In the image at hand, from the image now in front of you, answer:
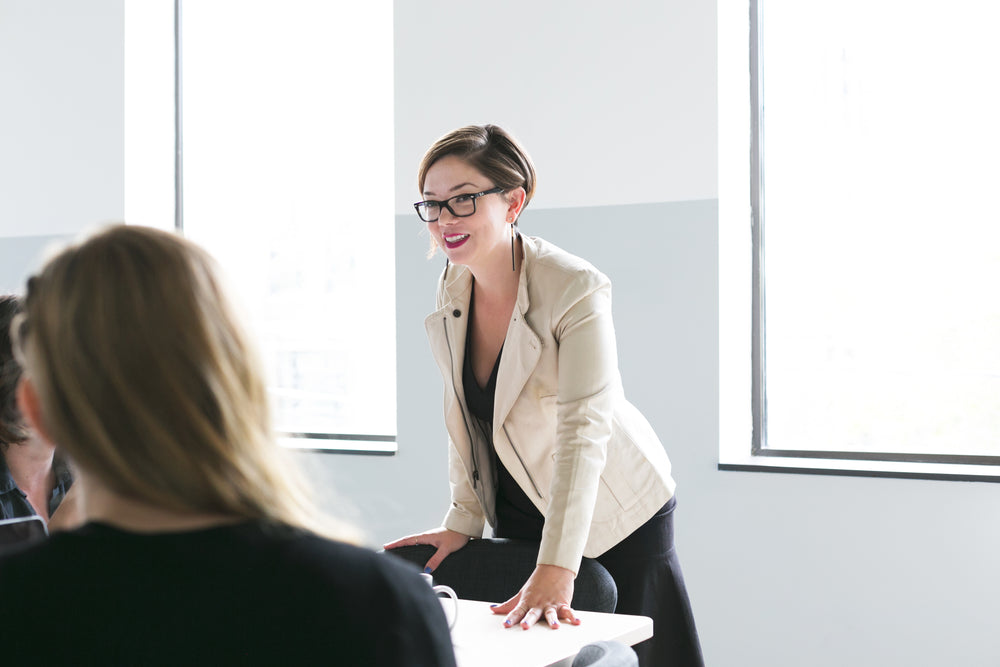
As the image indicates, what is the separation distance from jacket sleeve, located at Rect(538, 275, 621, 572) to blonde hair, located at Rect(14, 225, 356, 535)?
108cm

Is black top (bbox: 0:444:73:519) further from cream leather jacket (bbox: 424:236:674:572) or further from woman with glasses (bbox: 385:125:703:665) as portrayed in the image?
cream leather jacket (bbox: 424:236:674:572)

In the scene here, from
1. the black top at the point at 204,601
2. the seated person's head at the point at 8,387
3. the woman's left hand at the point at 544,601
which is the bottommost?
the woman's left hand at the point at 544,601

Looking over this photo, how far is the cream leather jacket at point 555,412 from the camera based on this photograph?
1.97 m

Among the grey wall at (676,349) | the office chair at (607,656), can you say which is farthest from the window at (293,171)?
the office chair at (607,656)

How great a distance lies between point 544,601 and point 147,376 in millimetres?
1062

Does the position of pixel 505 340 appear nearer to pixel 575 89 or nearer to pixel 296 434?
pixel 575 89

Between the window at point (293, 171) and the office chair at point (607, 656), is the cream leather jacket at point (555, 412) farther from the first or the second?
the window at point (293, 171)

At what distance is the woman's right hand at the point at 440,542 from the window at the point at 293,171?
2009 mm

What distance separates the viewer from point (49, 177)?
179 inches

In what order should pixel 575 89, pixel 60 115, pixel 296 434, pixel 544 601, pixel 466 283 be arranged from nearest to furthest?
pixel 544 601 → pixel 466 283 → pixel 575 89 → pixel 296 434 → pixel 60 115

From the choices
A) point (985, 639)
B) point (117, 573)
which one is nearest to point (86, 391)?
point (117, 573)

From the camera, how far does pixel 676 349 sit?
329cm

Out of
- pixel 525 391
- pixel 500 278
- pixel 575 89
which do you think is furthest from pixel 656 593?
pixel 575 89

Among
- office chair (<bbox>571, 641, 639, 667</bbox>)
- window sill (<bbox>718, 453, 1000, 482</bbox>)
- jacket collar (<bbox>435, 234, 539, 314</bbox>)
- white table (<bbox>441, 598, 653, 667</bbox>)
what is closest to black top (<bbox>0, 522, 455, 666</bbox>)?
office chair (<bbox>571, 641, 639, 667</bbox>)
